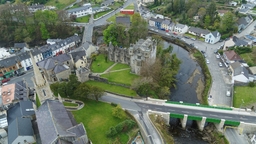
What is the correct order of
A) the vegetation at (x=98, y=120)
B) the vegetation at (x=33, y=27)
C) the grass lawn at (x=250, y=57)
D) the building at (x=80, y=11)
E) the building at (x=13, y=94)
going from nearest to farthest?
the vegetation at (x=98, y=120) < the building at (x=13, y=94) < the grass lawn at (x=250, y=57) < the vegetation at (x=33, y=27) < the building at (x=80, y=11)

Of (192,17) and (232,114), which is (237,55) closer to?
(232,114)

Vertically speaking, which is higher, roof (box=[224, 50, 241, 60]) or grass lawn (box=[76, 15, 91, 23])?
grass lawn (box=[76, 15, 91, 23])

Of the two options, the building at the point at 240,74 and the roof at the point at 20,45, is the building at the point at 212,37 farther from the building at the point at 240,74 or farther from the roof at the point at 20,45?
the roof at the point at 20,45

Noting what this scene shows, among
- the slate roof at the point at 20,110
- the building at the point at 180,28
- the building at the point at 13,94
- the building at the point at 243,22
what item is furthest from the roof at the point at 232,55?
the building at the point at 13,94

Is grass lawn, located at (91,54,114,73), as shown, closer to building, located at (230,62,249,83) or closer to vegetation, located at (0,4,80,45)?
vegetation, located at (0,4,80,45)

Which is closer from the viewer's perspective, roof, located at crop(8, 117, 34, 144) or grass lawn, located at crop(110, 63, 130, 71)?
roof, located at crop(8, 117, 34, 144)

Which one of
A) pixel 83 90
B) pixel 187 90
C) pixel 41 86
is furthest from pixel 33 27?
pixel 187 90

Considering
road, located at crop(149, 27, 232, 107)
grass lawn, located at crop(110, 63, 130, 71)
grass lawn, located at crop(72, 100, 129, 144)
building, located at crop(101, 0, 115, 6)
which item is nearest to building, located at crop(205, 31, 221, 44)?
road, located at crop(149, 27, 232, 107)
